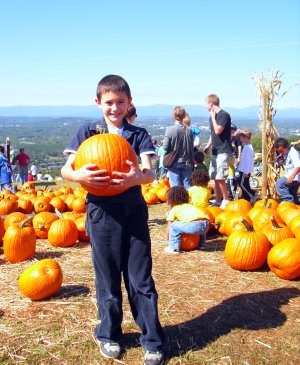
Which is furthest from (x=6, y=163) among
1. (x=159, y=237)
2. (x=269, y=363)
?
(x=269, y=363)

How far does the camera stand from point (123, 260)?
3398 millimetres

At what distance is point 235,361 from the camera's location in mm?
3340

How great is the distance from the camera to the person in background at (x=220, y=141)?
931 cm

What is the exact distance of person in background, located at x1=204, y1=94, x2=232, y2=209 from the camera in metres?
9.31

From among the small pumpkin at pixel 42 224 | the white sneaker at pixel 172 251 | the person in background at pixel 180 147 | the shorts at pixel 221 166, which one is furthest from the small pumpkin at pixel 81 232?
the shorts at pixel 221 166

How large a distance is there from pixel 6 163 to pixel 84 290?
10809mm

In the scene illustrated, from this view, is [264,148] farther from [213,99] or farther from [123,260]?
[123,260]

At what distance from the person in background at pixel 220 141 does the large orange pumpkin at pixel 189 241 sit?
2959 millimetres

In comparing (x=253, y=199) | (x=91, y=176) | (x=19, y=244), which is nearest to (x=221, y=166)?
(x=253, y=199)

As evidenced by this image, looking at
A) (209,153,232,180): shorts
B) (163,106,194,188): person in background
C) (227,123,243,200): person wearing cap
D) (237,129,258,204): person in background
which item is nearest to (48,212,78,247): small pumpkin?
(163,106,194,188): person in background

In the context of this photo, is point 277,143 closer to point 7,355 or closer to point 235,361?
point 235,361

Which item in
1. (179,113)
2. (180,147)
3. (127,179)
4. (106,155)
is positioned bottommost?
(180,147)

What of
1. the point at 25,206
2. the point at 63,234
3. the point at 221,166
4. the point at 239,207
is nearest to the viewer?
the point at 63,234

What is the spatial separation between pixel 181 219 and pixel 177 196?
37 centimetres
